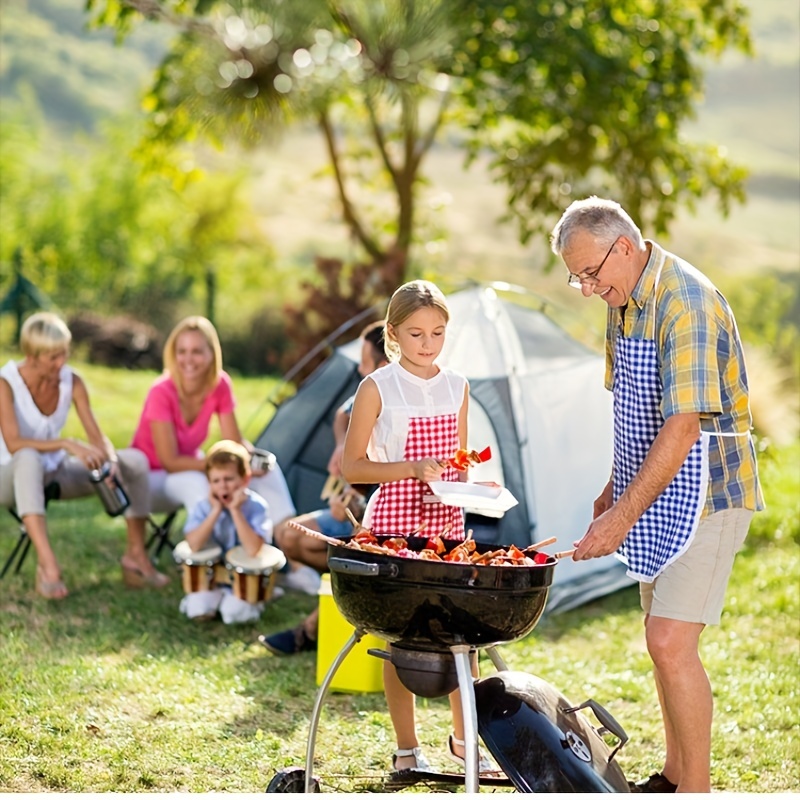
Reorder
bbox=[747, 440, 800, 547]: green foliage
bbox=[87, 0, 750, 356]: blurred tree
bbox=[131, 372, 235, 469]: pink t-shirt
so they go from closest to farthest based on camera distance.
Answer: bbox=[131, 372, 235, 469]: pink t-shirt < bbox=[87, 0, 750, 356]: blurred tree < bbox=[747, 440, 800, 547]: green foliage

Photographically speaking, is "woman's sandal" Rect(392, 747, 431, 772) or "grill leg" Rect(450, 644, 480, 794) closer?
"grill leg" Rect(450, 644, 480, 794)

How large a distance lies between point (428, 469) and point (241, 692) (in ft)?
5.43

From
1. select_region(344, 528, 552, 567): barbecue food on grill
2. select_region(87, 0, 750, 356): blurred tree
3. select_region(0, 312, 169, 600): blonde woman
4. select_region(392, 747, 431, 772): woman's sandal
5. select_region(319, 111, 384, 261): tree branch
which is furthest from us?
select_region(319, 111, 384, 261): tree branch

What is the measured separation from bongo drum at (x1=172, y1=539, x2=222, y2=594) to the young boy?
0.03 metres

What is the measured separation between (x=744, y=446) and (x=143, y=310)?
12.6 metres

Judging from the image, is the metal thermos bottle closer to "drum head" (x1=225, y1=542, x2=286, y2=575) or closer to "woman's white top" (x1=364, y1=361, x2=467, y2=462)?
"drum head" (x1=225, y1=542, x2=286, y2=575)

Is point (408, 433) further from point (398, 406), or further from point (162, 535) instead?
point (162, 535)

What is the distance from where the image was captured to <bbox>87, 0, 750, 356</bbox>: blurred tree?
6.69 metres

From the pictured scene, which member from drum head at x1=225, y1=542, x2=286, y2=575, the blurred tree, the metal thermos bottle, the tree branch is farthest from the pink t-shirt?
the tree branch

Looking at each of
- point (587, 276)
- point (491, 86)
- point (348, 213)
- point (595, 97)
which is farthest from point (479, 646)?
point (348, 213)

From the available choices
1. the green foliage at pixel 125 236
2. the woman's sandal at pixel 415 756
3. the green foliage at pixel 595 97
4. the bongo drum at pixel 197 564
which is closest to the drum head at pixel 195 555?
the bongo drum at pixel 197 564

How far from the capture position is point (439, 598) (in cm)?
283

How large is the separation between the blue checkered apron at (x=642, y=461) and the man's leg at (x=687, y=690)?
0.51 feet

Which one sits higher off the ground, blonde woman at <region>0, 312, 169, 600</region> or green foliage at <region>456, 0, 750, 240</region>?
green foliage at <region>456, 0, 750, 240</region>
